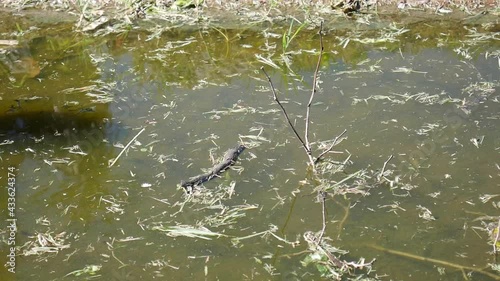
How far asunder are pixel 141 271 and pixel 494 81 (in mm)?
3160

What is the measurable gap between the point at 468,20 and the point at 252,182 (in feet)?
11.1

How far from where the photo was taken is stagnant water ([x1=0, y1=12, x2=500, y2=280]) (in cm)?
351

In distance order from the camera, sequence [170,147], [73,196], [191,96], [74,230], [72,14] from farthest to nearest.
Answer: [72,14], [191,96], [170,147], [73,196], [74,230]

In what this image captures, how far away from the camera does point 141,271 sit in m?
3.41

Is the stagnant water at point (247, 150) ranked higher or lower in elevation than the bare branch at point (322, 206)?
lower

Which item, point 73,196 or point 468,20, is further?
point 468,20

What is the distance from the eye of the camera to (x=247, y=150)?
441 centimetres

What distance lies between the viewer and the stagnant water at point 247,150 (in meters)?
3.51

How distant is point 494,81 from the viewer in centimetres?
517

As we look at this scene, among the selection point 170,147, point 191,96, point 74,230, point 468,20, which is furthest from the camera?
point 468,20

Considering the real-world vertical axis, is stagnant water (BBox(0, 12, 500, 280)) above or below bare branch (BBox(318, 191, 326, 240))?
below

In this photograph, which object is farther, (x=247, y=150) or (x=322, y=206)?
(x=247, y=150)

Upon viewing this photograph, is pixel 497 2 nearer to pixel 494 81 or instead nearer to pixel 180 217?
pixel 494 81

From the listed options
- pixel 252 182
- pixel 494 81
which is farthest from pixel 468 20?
pixel 252 182
